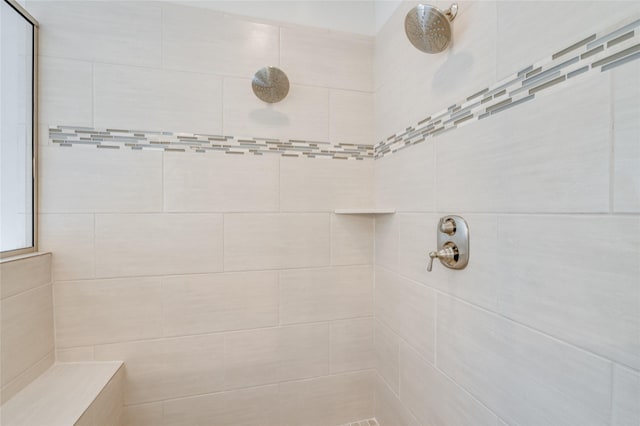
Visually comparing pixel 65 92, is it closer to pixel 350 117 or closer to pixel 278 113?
pixel 278 113

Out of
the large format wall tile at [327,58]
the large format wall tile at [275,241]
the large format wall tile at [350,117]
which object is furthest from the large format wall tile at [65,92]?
the large format wall tile at [350,117]

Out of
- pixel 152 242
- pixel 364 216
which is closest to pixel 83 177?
pixel 152 242

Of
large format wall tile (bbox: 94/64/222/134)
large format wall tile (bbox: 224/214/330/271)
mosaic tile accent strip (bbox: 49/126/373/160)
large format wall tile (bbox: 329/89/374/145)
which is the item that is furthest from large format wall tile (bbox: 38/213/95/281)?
large format wall tile (bbox: 329/89/374/145)

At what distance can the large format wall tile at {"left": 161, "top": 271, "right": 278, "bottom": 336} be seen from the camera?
3.94 feet

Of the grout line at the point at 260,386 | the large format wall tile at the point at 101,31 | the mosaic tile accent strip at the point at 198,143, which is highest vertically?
the large format wall tile at the point at 101,31

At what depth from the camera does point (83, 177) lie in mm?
1116

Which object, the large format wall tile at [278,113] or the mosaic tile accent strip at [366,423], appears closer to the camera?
the large format wall tile at [278,113]

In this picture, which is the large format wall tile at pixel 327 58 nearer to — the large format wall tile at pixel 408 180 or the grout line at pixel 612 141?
the large format wall tile at pixel 408 180

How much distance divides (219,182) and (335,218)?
56 cm

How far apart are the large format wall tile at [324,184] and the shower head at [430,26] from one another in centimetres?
62

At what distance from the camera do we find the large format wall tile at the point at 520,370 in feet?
1.78

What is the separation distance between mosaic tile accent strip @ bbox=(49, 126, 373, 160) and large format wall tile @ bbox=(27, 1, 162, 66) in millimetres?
294

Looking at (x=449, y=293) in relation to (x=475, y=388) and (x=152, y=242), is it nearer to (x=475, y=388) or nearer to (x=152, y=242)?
(x=475, y=388)

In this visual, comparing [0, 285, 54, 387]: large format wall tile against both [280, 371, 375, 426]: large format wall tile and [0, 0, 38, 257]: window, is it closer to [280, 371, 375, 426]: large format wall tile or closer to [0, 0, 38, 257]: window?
[0, 0, 38, 257]: window
